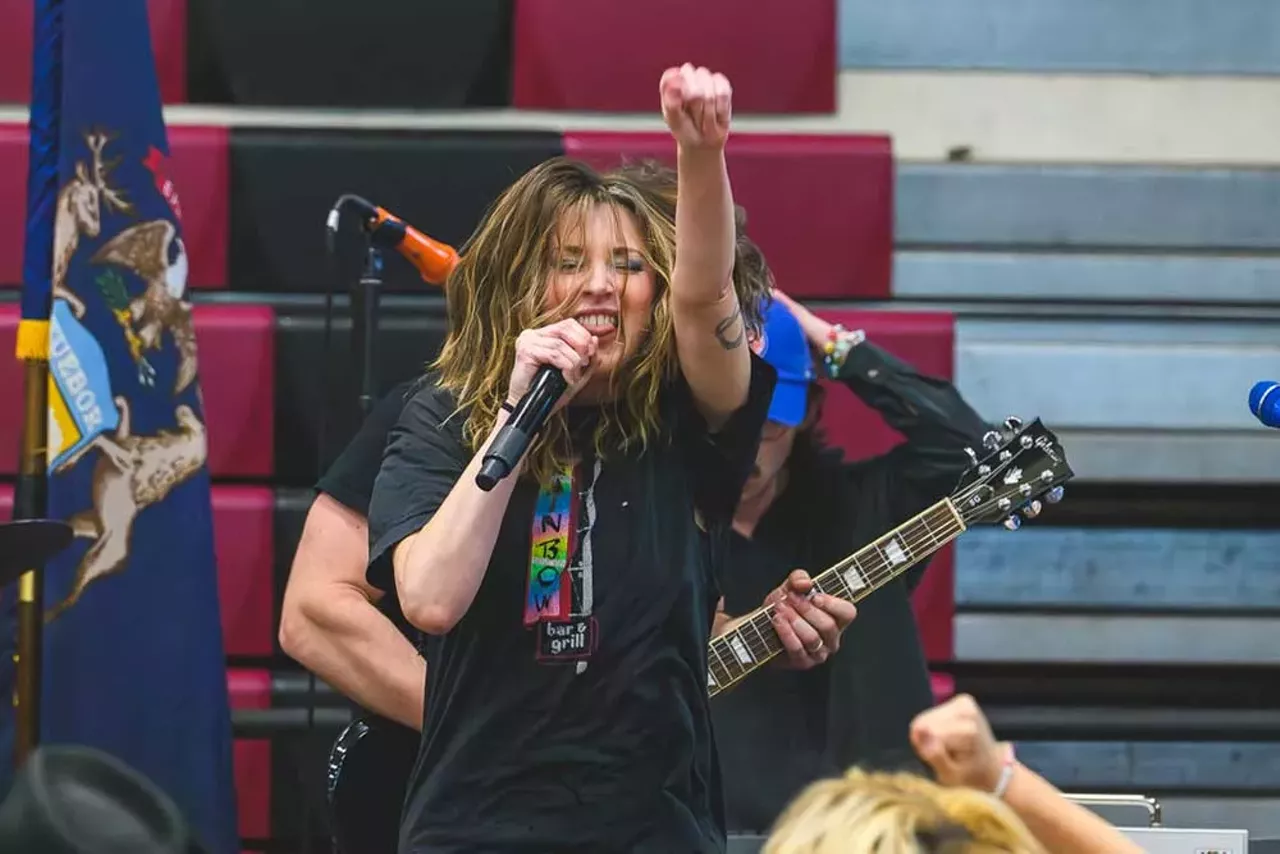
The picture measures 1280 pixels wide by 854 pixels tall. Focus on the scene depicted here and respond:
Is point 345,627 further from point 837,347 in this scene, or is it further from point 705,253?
point 705,253

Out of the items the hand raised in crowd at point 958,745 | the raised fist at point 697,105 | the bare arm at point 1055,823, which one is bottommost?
the bare arm at point 1055,823

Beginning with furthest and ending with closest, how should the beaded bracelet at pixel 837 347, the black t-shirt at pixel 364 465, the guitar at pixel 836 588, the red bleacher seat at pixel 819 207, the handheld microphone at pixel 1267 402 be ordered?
the red bleacher seat at pixel 819 207, the beaded bracelet at pixel 837 347, the black t-shirt at pixel 364 465, the guitar at pixel 836 588, the handheld microphone at pixel 1267 402

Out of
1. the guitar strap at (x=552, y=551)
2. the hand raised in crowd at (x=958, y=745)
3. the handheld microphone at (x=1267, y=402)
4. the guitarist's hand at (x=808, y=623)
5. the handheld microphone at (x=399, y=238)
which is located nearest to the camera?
the hand raised in crowd at (x=958, y=745)

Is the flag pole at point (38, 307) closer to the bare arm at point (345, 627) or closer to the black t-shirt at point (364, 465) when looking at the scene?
the bare arm at point (345, 627)

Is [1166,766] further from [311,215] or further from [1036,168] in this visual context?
[311,215]

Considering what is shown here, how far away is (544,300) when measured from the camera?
1732mm

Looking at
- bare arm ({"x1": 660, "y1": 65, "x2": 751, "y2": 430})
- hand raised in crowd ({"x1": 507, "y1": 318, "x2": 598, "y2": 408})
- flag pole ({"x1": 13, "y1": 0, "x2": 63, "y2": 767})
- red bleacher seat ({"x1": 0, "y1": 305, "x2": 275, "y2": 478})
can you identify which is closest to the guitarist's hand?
bare arm ({"x1": 660, "y1": 65, "x2": 751, "y2": 430})

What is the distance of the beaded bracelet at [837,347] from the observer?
3.06 meters

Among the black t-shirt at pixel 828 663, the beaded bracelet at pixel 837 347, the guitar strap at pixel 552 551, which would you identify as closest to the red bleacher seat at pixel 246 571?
the black t-shirt at pixel 828 663

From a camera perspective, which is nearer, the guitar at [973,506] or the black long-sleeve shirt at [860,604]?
the guitar at [973,506]

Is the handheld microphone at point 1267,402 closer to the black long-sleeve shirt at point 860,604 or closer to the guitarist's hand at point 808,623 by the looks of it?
the guitarist's hand at point 808,623

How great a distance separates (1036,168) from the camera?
3.42 metres

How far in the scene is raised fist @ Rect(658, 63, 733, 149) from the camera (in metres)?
→ 1.51

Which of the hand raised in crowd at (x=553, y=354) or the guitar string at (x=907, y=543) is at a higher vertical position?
the hand raised in crowd at (x=553, y=354)
